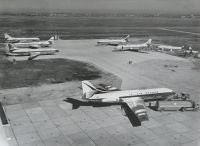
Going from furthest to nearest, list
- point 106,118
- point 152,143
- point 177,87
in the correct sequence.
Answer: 1. point 177,87
2. point 106,118
3. point 152,143

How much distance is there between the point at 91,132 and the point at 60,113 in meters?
9.16

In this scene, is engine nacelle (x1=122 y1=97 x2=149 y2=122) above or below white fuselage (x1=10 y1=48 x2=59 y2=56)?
below

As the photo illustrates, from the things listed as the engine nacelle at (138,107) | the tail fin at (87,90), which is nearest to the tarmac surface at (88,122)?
the engine nacelle at (138,107)

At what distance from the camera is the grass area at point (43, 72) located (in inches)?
2657

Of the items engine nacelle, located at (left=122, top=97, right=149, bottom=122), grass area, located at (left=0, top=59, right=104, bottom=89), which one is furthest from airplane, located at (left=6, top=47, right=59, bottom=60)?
engine nacelle, located at (left=122, top=97, right=149, bottom=122)

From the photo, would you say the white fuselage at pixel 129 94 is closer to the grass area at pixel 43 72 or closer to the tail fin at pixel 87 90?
the tail fin at pixel 87 90

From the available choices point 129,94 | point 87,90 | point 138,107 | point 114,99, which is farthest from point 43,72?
point 138,107

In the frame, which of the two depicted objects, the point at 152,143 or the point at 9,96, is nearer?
the point at 152,143

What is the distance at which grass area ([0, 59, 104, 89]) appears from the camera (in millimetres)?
67494

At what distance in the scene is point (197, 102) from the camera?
2170 inches

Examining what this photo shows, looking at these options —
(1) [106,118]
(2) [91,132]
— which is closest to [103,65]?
(1) [106,118]

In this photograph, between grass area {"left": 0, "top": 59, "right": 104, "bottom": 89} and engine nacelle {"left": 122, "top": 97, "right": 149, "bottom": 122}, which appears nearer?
engine nacelle {"left": 122, "top": 97, "right": 149, "bottom": 122}

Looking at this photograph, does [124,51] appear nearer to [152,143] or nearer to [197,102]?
[197,102]

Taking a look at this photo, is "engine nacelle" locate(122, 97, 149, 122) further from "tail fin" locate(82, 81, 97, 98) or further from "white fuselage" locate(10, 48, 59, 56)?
"white fuselage" locate(10, 48, 59, 56)
